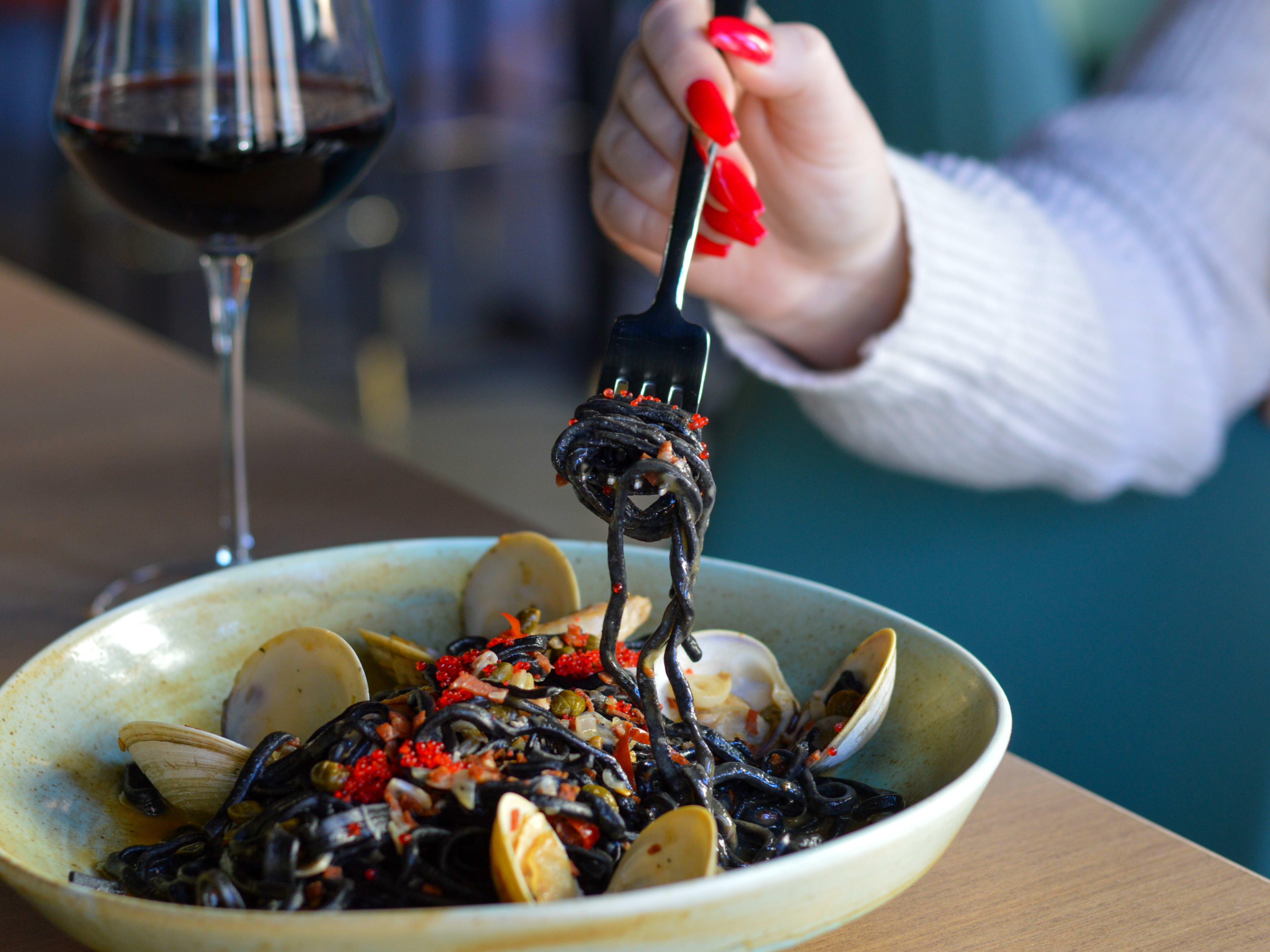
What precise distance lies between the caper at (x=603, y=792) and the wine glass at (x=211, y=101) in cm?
51

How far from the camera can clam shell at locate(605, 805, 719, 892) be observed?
0.47 metres

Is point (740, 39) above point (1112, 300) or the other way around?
above

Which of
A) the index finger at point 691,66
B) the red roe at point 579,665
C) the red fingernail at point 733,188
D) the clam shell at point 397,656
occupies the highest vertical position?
the index finger at point 691,66

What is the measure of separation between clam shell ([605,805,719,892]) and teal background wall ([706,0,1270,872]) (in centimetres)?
112

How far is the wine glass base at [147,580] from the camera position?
0.90m

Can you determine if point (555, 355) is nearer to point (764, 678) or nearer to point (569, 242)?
point (569, 242)

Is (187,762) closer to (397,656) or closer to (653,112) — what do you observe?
(397,656)

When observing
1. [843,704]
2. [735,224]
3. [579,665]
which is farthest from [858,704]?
[735,224]

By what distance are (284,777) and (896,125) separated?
1.82 m

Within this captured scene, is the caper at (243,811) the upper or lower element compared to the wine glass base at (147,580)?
upper

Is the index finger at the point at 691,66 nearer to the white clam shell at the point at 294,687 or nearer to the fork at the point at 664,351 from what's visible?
the fork at the point at 664,351

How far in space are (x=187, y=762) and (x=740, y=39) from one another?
647mm

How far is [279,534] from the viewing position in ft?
3.47

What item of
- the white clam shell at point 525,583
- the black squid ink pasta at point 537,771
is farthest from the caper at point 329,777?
the white clam shell at point 525,583
